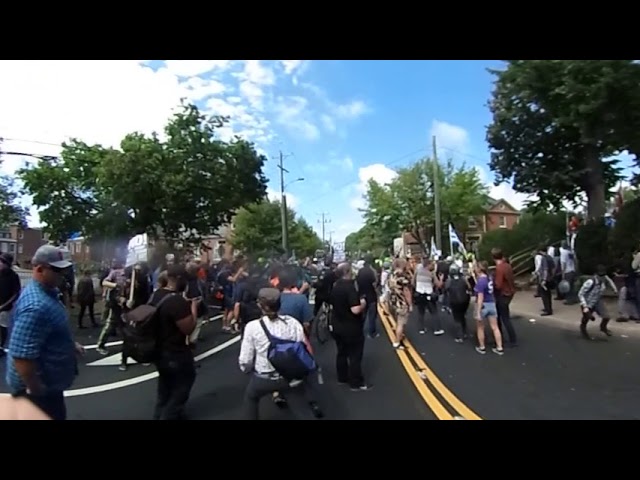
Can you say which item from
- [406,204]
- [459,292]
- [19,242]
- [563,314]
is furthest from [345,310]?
[406,204]

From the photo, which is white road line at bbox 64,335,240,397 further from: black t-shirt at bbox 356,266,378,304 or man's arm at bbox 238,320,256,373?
black t-shirt at bbox 356,266,378,304

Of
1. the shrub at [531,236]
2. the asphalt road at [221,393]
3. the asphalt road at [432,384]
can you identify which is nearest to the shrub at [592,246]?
the asphalt road at [432,384]

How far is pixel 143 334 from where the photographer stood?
14.1 feet

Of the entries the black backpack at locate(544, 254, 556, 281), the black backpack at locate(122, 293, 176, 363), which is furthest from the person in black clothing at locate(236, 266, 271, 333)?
the black backpack at locate(544, 254, 556, 281)

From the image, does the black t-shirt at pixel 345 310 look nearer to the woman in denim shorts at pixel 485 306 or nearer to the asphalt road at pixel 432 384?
the asphalt road at pixel 432 384

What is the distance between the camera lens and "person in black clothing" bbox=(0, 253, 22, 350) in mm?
8188

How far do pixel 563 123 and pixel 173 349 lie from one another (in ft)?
24.8

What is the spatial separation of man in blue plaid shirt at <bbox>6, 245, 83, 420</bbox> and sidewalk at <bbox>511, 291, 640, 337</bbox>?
31.4ft

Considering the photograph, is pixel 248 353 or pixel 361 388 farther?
pixel 361 388

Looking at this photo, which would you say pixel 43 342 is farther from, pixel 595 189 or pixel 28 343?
pixel 595 189

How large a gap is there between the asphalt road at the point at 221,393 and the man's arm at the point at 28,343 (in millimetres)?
1998

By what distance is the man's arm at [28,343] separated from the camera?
123 inches
